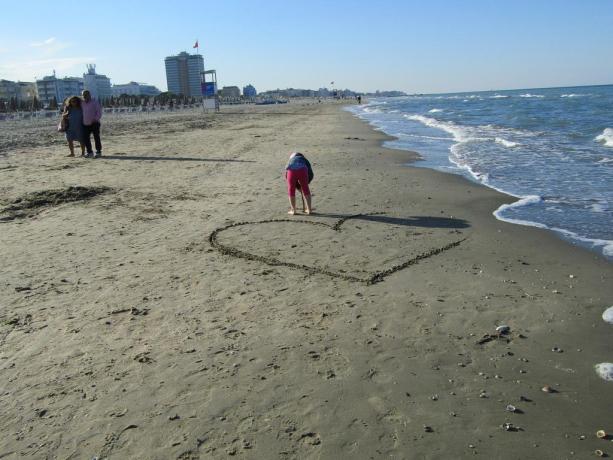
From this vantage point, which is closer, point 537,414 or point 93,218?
point 537,414

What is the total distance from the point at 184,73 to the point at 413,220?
16023 cm

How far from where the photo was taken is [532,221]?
7.13 metres

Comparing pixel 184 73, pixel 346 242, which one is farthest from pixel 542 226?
pixel 184 73

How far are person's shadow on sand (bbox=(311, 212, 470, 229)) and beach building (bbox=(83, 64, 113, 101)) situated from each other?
111770 mm

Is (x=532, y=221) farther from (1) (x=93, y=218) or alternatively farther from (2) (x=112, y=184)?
(2) (x=112, y=184)

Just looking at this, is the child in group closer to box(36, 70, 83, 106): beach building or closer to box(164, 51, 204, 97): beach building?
box(164, 51, 204, 97): beach building

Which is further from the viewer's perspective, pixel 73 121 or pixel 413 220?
pixel 73 121

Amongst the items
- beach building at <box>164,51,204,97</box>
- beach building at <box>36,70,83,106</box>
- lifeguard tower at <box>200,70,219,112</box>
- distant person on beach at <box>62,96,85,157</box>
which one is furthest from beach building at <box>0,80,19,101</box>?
distant person on beach at <box>62,96,85,157</box>

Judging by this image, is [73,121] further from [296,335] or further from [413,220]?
[296,335]

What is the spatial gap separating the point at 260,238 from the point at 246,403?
11.3 ft

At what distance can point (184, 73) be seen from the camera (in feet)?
505

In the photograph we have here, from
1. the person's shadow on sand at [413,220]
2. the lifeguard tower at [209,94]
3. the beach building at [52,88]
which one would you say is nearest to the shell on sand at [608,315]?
the person's shadow on sand at [413,220]

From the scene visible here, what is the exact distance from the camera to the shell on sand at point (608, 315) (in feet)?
13.1

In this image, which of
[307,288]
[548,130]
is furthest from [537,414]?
[548,130]
